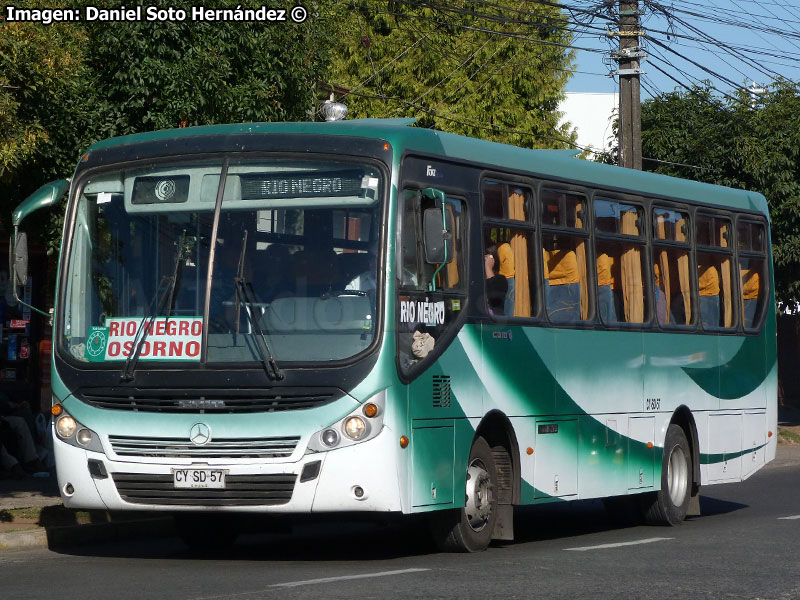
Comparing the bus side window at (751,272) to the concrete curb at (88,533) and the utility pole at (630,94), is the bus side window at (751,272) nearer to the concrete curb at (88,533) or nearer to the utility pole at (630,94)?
the utility pole at (630,94)

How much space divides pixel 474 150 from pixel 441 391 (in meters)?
2.06

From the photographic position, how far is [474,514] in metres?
11.2

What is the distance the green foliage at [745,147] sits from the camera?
27719 mm

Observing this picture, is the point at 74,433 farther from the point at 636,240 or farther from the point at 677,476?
the point at 677,476

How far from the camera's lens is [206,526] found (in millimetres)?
11914

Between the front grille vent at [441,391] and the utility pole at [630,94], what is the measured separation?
11239 mm

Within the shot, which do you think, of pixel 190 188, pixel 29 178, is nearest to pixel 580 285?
pixel 190 188

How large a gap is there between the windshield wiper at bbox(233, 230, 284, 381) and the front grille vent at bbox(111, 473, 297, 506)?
0.69m

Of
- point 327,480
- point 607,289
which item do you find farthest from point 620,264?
point 327,480

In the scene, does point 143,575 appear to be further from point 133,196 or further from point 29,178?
point 29,178

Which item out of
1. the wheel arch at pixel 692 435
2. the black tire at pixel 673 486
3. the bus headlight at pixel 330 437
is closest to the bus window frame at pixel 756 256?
the wheel arch at pixel 692 435

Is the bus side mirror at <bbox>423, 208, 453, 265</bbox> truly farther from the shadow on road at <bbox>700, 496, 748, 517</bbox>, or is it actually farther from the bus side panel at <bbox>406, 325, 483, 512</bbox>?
the shadow on road at <bbox>700, 496, 748, 517</bbox>

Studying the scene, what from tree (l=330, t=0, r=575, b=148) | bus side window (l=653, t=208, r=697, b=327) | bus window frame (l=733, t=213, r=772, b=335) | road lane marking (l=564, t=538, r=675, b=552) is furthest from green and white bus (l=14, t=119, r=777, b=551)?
tree (l=330, t=0, r=575, b=148)

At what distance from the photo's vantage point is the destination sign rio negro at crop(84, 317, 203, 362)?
33.6 ft
